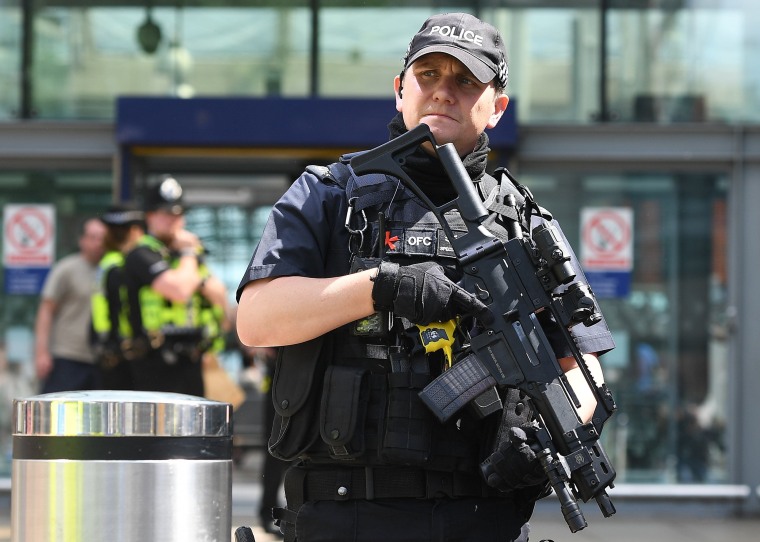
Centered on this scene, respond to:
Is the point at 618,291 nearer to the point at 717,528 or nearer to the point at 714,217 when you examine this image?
the point at 714,217

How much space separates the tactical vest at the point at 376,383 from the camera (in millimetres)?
2795

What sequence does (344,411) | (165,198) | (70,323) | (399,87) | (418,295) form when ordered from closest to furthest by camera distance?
(418,295) → (344,411) → (399,87) → (165,198) → (70,323)

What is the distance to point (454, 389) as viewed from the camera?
8.98ft

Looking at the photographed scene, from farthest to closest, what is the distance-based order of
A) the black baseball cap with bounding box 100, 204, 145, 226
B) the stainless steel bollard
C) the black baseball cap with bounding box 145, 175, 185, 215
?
the black baseball cap with bounding box 100, 204, 145, 226
the black baseball cap with bounding box 145, 175, 185, 215
the stainless steel bollard

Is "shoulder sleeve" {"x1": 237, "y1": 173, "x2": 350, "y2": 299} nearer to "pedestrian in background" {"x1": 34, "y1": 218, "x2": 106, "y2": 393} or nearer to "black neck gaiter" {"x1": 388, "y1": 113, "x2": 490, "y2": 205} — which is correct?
"black neck gaiter" {"x1": 388, "y1": 113, "x2": 490, "y2": 205}

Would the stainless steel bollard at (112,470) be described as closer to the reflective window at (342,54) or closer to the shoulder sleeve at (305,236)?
the shoulder sleeve at (305,236)

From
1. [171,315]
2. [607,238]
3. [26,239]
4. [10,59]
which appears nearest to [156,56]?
[10,59]

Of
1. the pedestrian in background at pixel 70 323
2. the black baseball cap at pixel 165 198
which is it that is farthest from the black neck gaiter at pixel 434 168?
the pedestrian in background at pixel 70 323

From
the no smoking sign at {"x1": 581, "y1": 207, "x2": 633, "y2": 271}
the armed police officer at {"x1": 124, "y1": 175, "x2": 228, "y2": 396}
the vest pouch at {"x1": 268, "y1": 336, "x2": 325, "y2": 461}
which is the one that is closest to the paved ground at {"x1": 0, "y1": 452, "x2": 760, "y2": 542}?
the armed police officer at {"x1": 124, "y1": 175, "x2": 228, "y2": 396}

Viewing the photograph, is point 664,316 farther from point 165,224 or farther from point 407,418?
point 407,418

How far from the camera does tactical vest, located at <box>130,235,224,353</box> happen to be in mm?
6773

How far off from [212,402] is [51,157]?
244 inches

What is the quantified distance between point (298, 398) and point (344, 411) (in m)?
0.12

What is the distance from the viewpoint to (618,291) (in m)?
9.22
